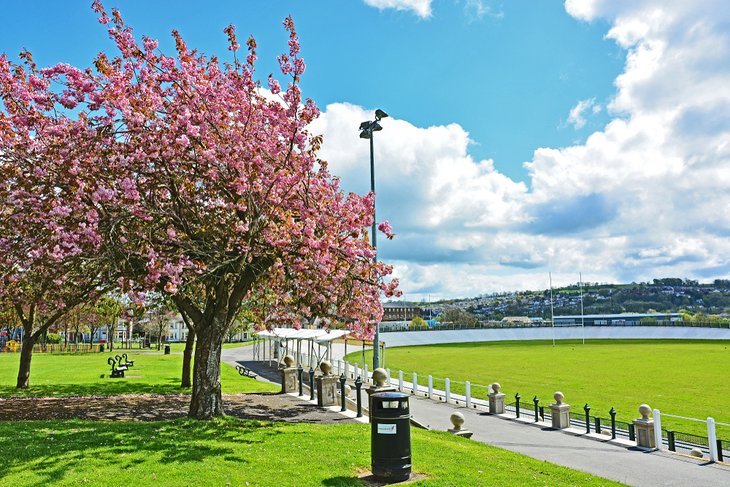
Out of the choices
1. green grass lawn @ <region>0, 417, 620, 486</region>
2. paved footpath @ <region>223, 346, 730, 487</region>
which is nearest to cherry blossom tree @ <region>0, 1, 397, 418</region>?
green grass lawn @ <region>0, 417, 620, 486</region>

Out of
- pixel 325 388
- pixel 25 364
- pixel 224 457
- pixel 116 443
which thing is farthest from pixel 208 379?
pixel 25 364

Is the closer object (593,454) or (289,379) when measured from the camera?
(593,454)

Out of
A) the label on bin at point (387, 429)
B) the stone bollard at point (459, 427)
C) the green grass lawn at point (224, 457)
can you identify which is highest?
the label on bin at point (387, 429)

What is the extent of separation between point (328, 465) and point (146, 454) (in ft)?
10.6

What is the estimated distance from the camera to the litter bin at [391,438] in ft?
30.3

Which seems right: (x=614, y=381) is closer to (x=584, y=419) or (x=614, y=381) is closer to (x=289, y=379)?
(x=584, y=419)

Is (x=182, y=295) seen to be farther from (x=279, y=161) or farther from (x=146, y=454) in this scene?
(x=146, y=454)

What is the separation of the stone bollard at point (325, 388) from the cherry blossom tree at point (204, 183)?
4.42 metres

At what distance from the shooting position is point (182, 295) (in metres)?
14.9

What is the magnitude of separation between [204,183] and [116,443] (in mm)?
6608

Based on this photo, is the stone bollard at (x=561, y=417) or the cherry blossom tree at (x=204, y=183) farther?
the stone bollard at (x=561, y=417)

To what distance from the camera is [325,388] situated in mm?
18938

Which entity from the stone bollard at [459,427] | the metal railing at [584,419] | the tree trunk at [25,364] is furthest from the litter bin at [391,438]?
the tree trunk at [25,364]

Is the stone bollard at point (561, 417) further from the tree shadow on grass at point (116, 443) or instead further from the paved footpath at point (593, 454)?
the tree shadow on grass at point (116, 443)
